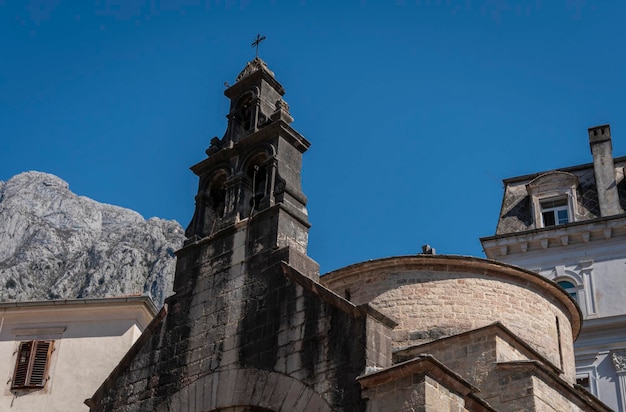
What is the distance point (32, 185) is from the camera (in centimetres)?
10400

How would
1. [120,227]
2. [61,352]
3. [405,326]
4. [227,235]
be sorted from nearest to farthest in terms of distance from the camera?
[227,235]
[405,326]
[61,352]
[120,227]

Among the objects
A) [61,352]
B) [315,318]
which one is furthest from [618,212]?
[315,318]

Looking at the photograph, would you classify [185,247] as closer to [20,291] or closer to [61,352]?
[61,352]

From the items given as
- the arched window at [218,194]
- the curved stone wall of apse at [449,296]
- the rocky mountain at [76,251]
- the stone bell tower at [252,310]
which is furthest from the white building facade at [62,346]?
the rocky mountain at [76,251]

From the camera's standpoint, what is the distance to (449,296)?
56.7 feet

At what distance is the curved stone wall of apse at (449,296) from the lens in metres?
17.1

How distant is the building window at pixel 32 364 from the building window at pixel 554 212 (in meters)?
18.1

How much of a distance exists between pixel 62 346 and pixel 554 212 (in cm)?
1822

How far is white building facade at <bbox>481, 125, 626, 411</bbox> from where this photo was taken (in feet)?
91.6

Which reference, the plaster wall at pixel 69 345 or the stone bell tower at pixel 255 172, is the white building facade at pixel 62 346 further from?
the stone bell tower at pixel 255 172

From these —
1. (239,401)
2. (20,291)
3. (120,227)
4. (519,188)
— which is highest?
(120,227)

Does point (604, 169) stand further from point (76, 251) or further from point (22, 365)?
point (76, 251)

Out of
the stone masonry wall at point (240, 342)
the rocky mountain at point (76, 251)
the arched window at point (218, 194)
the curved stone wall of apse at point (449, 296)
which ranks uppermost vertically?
the rocky mountain at point (76, 251)

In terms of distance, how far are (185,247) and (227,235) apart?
1.01m
